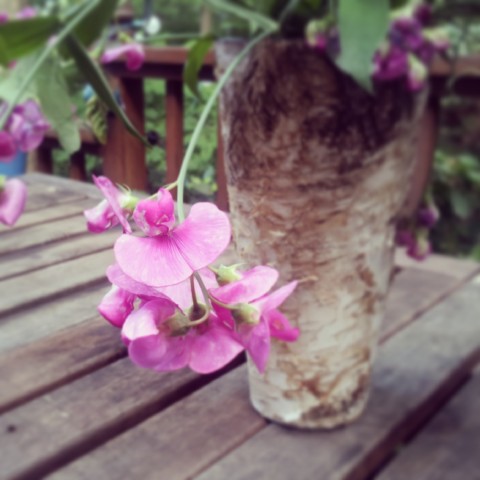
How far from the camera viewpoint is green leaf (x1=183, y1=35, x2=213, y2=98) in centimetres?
79

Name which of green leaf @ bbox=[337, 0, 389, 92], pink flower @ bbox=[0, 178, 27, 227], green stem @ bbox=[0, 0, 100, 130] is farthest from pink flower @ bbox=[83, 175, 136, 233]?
green leaf @ bbox=[337, 0, 389, 92]

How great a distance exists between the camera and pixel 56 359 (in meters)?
0.82

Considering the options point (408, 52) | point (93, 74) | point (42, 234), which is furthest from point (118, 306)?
point (42, 234)

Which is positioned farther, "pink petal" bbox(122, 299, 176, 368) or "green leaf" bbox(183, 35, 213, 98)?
"green leaf" bbox(183, 35, 213, 98)

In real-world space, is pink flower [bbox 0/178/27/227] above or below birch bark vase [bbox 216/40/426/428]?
above

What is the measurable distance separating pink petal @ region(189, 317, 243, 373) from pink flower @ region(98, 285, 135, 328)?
3cm

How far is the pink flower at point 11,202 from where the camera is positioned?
0.44 m

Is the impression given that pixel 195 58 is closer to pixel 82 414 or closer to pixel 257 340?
pixel 82 414

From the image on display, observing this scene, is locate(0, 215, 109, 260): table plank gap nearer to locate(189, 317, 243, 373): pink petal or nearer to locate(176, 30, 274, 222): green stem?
locate(176, 30, 274, 222): green stem

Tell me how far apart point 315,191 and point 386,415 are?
1.04ft

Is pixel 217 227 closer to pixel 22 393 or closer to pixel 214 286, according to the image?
pixel 214 286

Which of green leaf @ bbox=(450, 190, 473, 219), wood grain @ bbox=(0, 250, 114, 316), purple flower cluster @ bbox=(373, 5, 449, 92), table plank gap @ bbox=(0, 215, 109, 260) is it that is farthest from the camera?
green leaf @ bbox=(450, 190, 473, 219)

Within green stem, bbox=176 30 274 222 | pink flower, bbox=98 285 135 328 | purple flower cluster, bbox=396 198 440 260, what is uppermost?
green stem, bbox=176 30 274 222

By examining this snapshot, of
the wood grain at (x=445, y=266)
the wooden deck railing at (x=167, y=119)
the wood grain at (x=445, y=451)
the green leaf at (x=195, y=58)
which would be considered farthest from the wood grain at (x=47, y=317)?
the wood grain at (x=445, y=266)
